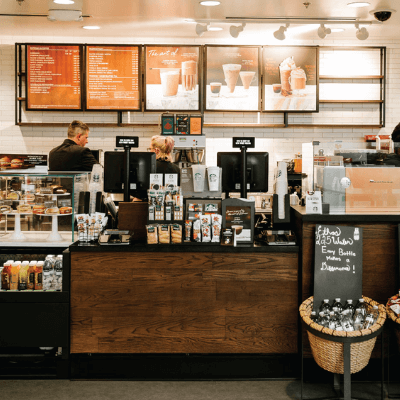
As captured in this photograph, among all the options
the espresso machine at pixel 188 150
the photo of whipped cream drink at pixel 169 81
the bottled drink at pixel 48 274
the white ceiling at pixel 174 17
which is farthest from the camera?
the photo of whipped cream drink at pixel 169 81

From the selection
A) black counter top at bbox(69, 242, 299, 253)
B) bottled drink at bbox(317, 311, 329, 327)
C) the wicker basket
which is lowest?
the wicker basket

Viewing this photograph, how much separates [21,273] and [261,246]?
1.50 meters

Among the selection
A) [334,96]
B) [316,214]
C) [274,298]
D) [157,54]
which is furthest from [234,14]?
[274,298]

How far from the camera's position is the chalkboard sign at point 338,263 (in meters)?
2.92

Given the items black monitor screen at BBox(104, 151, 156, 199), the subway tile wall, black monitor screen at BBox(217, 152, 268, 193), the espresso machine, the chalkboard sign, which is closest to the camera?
the chalkboard sign

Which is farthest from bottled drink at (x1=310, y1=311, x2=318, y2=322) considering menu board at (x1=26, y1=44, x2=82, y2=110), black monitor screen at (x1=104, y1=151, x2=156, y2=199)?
menu board at (x1=26, y1=44, x2=82, y2=110)

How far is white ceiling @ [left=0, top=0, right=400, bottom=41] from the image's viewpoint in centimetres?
478

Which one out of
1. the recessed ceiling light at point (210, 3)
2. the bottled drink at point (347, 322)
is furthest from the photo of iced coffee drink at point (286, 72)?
the bottled drink at point (347, 322)

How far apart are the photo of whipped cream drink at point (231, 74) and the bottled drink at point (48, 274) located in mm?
3781

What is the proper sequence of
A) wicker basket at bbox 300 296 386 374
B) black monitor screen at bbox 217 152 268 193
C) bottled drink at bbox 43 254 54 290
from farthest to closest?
black monitor screen at bbox 217 152 268 193 → bottled drink at bbox 43 254 54 290 → wicker basket at bbox 300 296 386 374

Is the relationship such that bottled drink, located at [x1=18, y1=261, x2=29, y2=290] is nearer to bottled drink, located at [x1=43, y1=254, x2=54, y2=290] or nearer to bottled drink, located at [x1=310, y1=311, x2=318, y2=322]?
bottled drink, located at [x1=43, y1=254, x2=54, y2=290]

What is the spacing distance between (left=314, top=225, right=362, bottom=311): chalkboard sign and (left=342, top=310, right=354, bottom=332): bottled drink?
0.54 feet

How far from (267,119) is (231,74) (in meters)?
0.75

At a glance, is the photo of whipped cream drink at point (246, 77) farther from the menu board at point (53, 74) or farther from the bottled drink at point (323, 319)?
the bottled drink at point (323, 319)
